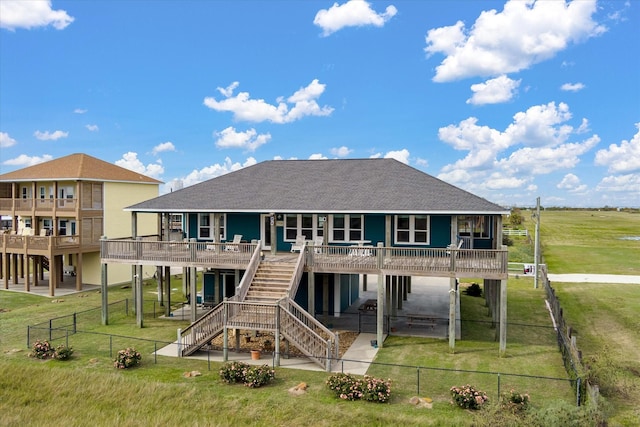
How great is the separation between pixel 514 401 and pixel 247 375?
8.09 m

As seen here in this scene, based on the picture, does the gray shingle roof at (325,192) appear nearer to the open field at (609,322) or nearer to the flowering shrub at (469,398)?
the open field at (609,322)

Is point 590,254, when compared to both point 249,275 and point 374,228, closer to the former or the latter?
point 374,228

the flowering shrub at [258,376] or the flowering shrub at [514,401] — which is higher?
the flowering shrub at [514,401]

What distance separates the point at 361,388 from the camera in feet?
47.2

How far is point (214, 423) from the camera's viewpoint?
42.3 ft

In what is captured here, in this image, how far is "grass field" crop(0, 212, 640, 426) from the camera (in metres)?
13.1

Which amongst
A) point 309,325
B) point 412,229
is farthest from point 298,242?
point 309,325

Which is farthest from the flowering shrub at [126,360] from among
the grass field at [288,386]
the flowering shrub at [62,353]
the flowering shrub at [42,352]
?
the flowering shrub at [42,352]

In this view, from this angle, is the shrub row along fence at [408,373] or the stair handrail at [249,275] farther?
the stair handrail at [249,275]

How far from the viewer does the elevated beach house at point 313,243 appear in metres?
18.5

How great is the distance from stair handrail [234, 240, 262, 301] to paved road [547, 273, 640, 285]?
26963 millimetres

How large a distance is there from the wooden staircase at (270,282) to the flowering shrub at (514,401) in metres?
8.58

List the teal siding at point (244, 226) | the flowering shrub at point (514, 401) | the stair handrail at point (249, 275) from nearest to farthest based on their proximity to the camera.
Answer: the flowering shrub at point (514, 401), the stair handrail at point (249, 275), the teal siding at point (244, 226)

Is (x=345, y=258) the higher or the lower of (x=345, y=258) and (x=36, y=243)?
the higher
